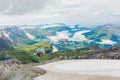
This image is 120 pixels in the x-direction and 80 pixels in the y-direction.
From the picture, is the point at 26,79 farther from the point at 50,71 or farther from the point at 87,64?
the point at 87,64

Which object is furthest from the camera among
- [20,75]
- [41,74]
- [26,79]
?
[41,74]

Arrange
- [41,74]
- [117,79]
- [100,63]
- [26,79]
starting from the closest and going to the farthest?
1. [117,79]
2. [26,79]
3. [41,74]
4. [100,63]

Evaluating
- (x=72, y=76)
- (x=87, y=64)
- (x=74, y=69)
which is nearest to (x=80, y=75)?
(x=72, y=76)

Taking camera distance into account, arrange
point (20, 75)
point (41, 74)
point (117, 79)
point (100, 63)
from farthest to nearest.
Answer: point (100, 63), point (41, 74), point (20, 75), point (117, 79)

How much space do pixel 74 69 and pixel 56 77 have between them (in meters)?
6.18

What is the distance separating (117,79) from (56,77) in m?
9.83

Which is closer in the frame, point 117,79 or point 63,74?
point 117,79

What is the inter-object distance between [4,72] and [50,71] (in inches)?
288

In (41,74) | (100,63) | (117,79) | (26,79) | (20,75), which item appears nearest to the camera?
(117,79)

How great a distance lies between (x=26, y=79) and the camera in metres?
43.9

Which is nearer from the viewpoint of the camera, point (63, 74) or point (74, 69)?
point (63, 74)

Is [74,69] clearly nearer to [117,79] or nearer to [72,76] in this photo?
[72,76]

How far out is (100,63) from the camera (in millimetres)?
58219

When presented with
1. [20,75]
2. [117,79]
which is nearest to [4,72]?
[20,75]
